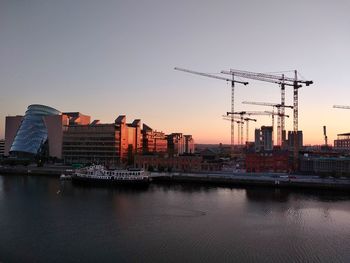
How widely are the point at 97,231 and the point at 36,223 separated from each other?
3.43m

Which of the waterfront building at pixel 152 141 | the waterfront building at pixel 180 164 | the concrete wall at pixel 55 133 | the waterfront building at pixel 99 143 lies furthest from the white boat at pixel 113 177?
the waterfront building at pixel 152 141

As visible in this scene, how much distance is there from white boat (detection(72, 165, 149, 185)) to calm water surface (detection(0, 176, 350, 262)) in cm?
588

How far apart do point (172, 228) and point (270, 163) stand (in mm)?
30798

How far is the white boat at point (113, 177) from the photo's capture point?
3559cm

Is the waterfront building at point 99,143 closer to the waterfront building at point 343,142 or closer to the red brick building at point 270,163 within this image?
the red brick building at point 270,163

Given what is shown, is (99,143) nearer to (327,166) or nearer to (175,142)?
(175,142)

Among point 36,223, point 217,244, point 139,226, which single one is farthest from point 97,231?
point 217,244

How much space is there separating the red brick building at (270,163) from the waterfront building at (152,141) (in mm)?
27467

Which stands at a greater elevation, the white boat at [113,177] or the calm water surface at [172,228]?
the white boat at [113,177]

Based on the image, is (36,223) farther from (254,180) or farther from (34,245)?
(254,180)

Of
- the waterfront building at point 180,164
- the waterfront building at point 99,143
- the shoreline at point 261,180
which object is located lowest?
the shoreline at point 261,180

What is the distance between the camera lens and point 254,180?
37.3 metres

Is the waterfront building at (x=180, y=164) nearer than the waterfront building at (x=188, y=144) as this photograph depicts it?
Yes

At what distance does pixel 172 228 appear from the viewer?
60.4ft
